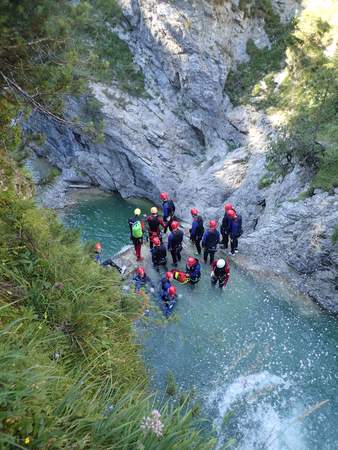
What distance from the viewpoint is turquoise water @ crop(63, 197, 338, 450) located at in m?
8.48

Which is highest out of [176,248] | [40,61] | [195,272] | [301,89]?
[40,61]

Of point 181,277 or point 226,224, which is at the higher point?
point 226,224

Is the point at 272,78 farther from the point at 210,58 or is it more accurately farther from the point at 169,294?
the point at 169,294

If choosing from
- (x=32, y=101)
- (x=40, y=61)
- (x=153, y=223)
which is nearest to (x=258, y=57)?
(x=153, y=223)

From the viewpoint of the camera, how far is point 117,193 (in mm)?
30344

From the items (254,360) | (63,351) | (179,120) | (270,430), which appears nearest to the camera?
(63,351)

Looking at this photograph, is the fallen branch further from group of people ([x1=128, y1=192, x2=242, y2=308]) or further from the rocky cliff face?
the rocky cliff face

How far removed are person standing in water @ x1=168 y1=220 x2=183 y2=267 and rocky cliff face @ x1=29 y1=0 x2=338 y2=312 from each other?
969 cm

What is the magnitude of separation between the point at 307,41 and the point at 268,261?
17.3m

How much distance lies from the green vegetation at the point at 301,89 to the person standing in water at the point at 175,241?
6317 millimetres

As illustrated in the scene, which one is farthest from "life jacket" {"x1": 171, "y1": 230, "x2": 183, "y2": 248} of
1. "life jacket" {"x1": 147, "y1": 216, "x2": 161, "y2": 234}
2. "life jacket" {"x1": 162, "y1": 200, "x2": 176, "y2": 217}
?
"life jacket" {"x1": 162, "y1": 200, "x2": 176, "y2": 217}

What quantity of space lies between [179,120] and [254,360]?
21.7m

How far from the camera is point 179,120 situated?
2828 centimetres

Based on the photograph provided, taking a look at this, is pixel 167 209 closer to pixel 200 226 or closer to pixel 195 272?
pixel 200 226
